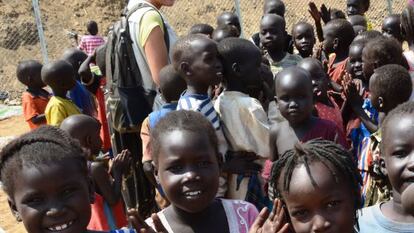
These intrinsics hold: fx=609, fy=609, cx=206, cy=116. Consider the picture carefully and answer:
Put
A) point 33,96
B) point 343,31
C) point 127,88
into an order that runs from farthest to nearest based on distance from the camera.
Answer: point 33,96 < point 343,31 < point 127,88

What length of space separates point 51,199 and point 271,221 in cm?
72

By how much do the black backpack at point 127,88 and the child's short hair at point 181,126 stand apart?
4.71 ft

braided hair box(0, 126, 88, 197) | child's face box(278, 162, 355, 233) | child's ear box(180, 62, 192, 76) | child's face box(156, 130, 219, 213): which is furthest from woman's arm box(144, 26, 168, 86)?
child's face box(278, 162, 355, 233)

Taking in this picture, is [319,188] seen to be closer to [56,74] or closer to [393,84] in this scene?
[393,84]

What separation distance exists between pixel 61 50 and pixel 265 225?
13246 millimetres

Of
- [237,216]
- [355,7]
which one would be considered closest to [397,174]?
[237,216]

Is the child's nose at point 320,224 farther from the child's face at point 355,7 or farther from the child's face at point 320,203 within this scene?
the child's face at point 355,7

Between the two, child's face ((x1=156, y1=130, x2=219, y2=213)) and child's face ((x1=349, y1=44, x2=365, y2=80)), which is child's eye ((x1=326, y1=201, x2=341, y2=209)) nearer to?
child's face ((x1=156, y1=130, x2=219, y2=213))

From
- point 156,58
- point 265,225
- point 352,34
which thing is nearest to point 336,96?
point 352,34

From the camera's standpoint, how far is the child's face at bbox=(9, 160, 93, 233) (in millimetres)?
1960

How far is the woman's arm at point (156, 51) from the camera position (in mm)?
3830

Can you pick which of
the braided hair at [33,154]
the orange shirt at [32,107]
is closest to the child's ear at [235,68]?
the braided hair at [33,154]

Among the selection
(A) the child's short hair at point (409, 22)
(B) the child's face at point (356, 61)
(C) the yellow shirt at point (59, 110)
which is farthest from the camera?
(C) the yellow shirt at point (59, 110)

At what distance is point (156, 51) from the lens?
3.83 m
